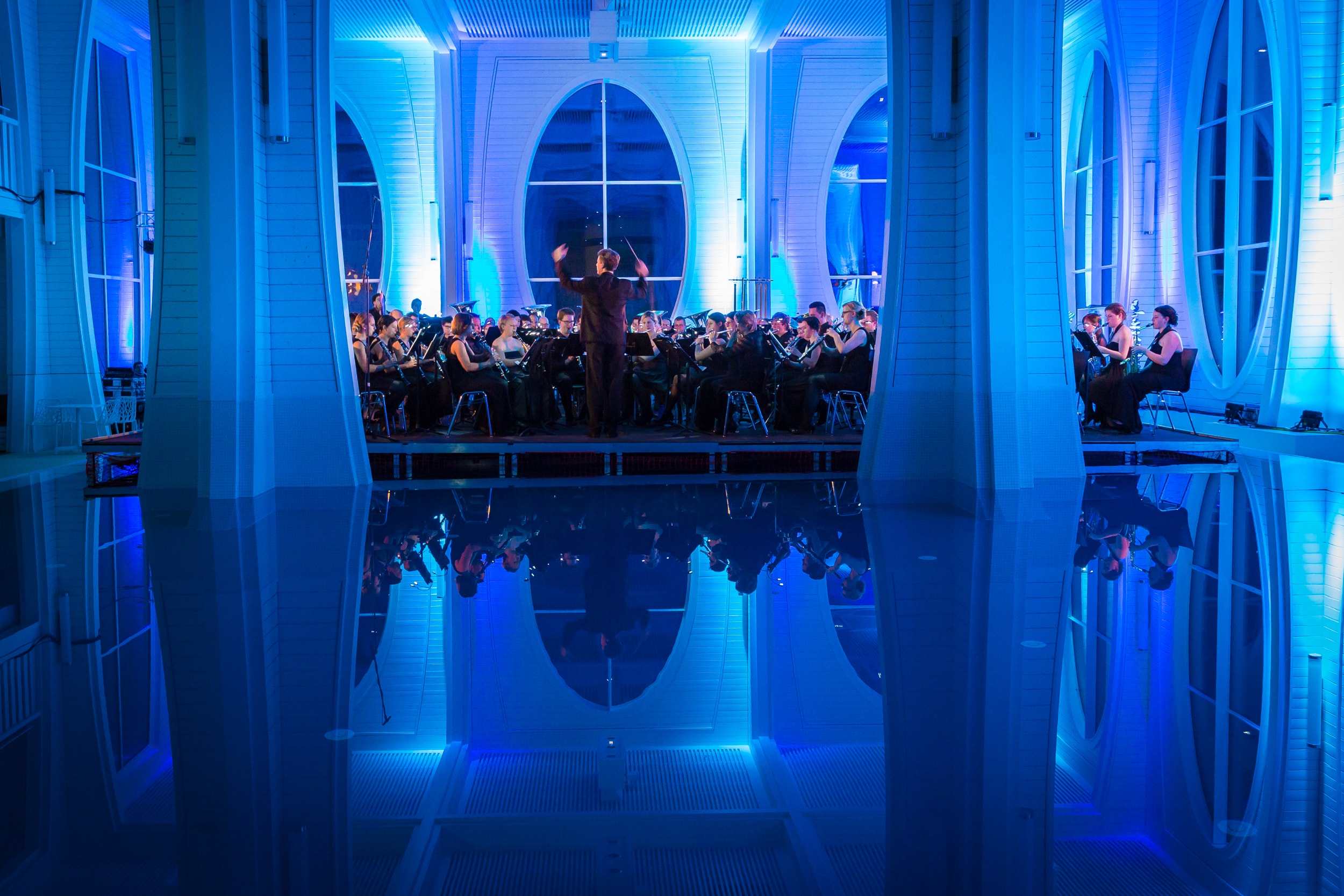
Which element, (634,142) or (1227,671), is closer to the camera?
(1227,671)

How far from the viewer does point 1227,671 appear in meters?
3.44

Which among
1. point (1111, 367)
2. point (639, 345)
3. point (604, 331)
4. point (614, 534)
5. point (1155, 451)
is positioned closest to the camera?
point (614, 534)

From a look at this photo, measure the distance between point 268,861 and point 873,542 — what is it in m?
3.88

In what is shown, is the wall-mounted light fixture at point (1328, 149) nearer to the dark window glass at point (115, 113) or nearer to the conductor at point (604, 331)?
the conductor at point (604, 331)

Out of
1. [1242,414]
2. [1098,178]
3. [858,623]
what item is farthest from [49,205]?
[1098,178]

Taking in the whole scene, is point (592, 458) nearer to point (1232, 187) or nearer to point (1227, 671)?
point (1227, 671)

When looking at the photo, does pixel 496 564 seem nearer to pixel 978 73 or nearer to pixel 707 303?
pixel 978 73

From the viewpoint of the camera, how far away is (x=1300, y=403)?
1076 cm

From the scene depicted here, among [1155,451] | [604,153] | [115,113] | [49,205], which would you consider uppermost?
[604,153]

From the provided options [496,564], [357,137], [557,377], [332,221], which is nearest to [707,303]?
[357,137]

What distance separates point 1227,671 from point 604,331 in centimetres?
645

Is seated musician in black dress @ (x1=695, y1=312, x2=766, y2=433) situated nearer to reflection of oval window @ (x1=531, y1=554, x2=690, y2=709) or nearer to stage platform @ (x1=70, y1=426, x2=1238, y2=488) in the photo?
stage platform @ (x1=70, y1=426, x2=1238, y2=488)

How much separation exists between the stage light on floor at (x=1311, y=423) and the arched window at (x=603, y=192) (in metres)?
9.29

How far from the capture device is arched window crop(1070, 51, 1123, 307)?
14.5 meters
